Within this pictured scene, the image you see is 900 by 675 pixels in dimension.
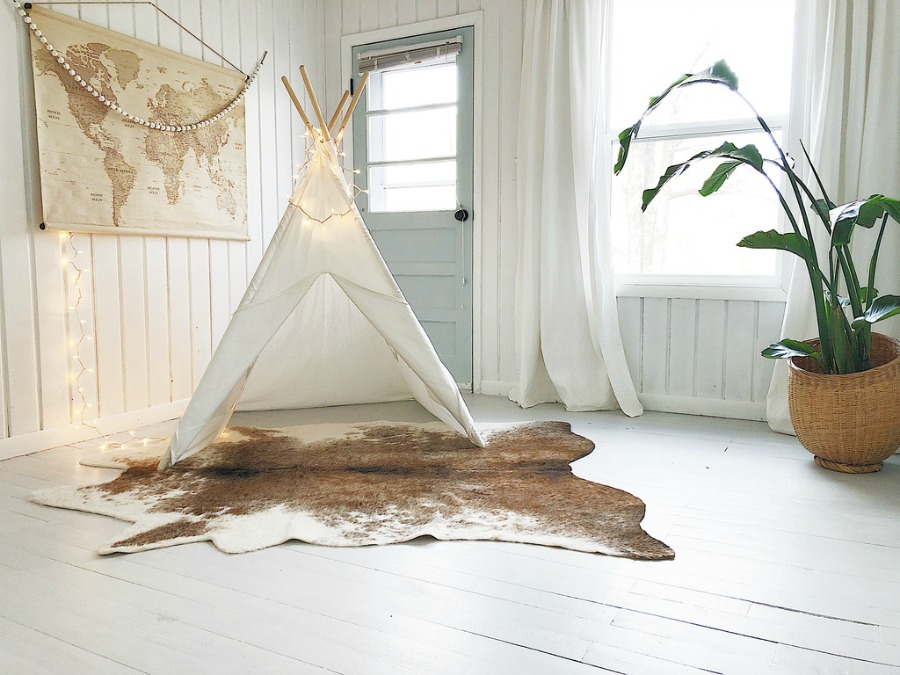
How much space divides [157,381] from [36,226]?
90 cm

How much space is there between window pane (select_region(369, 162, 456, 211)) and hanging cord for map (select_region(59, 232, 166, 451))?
5.85 feet

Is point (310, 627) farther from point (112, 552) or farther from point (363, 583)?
point (112, 552)

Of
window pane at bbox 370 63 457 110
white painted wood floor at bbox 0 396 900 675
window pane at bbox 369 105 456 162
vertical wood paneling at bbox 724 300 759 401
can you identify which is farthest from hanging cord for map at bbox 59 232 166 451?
vertical wood paneling at bbox 724 300 759 401

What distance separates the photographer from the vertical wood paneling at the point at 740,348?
134 inches

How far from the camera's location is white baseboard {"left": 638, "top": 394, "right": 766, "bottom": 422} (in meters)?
3.44

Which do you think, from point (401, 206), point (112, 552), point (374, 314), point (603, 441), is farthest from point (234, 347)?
point (401, 206)

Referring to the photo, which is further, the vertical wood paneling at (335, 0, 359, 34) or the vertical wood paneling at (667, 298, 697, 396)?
the vertical wood paneling at (335, 0, 359, 34)

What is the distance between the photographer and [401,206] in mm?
4324

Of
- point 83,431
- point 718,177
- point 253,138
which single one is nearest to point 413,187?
point 253,138

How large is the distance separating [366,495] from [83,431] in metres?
1.53

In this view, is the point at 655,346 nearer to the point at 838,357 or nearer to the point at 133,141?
the point at 838,357

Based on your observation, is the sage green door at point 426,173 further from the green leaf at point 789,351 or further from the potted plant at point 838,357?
the green leaf at point 789,351

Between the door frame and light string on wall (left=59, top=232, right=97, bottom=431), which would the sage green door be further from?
light string on wall (left=59, top=232, right=97, bottom=431)

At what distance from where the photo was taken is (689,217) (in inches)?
139
